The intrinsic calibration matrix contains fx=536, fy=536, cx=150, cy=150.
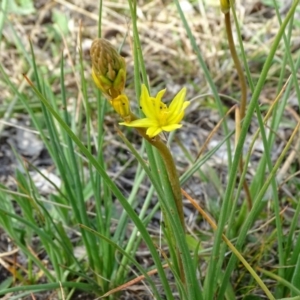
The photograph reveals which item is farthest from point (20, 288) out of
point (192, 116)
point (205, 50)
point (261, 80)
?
point (205, 50)

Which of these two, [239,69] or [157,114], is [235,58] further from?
[157,114]

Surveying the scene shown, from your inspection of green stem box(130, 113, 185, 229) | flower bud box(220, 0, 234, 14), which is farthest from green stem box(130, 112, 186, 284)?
flower bud box(220, 0, 234, 14)

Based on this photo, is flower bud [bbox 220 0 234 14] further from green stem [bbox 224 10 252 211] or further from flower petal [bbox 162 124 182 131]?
flower petal [bbox 162 124 182 131]

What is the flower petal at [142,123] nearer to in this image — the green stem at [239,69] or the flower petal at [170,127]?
the flower petal at [170,127]

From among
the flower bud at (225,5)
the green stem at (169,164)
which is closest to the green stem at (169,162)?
the green stem at (169,164)

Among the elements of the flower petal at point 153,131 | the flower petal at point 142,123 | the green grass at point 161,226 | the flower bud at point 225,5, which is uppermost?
the flower bud at point 225,5

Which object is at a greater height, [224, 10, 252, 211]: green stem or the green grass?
[224, 10, 252, 211]: green stem

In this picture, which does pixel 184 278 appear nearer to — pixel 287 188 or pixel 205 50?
pixel 287 188

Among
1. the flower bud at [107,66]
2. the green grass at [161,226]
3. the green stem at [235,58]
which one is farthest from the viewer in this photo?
the green stem at [235,58]
